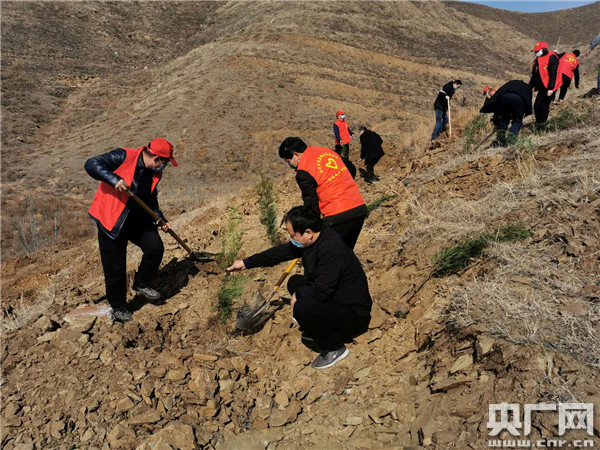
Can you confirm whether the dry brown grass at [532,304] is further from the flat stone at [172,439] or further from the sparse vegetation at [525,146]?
the sparse vegetation at [525,146]

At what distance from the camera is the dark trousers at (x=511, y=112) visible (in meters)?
5.57

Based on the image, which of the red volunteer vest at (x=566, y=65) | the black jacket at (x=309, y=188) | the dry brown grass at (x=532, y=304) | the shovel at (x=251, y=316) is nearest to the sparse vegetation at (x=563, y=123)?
the red volunteer vest at (x=566, y=65)

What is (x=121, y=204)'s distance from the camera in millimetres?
3492

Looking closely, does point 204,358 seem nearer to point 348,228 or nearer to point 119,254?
point 119,254

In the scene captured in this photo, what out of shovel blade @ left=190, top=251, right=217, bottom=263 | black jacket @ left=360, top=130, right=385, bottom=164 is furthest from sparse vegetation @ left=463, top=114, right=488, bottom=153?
shovel blade @ left=190, top=251, right=217, bottom=263

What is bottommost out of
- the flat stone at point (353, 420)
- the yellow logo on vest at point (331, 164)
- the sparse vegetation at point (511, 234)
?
the flat stone at point (353, 420)

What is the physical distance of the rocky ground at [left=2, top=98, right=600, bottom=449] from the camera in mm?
2094

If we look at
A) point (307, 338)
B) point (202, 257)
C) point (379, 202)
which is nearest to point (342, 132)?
point (379, 202)

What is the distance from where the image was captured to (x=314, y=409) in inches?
105

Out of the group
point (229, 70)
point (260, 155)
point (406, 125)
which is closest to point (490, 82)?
point (406, 125)

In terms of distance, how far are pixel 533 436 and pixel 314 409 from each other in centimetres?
139

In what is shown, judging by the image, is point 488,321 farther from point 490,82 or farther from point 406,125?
point 490,82

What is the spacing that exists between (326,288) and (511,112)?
4797 millimetres

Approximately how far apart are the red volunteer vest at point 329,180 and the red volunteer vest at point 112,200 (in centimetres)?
161
